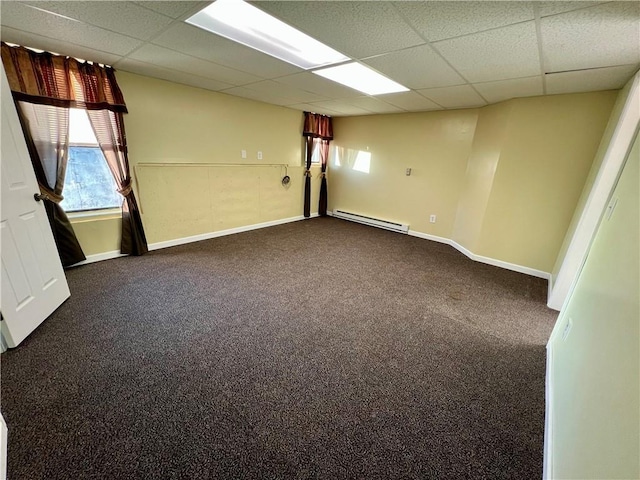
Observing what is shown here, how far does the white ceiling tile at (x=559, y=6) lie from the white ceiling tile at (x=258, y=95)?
300cm

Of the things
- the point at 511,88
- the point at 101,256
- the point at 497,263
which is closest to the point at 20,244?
the point at 101,256

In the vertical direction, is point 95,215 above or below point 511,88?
below

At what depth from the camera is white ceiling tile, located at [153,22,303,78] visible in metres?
1.87

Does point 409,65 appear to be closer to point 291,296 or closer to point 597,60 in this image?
point 597,60

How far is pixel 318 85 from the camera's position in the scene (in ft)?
9.95

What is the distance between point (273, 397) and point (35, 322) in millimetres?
1907

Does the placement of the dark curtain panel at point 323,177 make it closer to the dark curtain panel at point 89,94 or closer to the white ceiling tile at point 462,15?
the dark curtain panel at point 89,94

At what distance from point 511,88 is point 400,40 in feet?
5.62

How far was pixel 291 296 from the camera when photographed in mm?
2576

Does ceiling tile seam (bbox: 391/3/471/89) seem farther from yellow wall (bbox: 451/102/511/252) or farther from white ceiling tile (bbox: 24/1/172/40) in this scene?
white ceiling tile (bbox: 24/1/172/40)

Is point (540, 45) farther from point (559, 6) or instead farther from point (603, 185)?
point (603, 185)

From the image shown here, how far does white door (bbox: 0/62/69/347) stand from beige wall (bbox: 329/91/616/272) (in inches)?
181

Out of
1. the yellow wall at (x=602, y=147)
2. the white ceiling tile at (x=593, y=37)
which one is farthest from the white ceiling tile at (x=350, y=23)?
the yellow wall at (x=602, y=147)

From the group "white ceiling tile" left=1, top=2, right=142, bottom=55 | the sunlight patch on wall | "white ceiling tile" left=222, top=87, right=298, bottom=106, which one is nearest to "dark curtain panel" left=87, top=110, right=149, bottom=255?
"white ceiling tile" left=1, top=2, right=142, bottom=55
